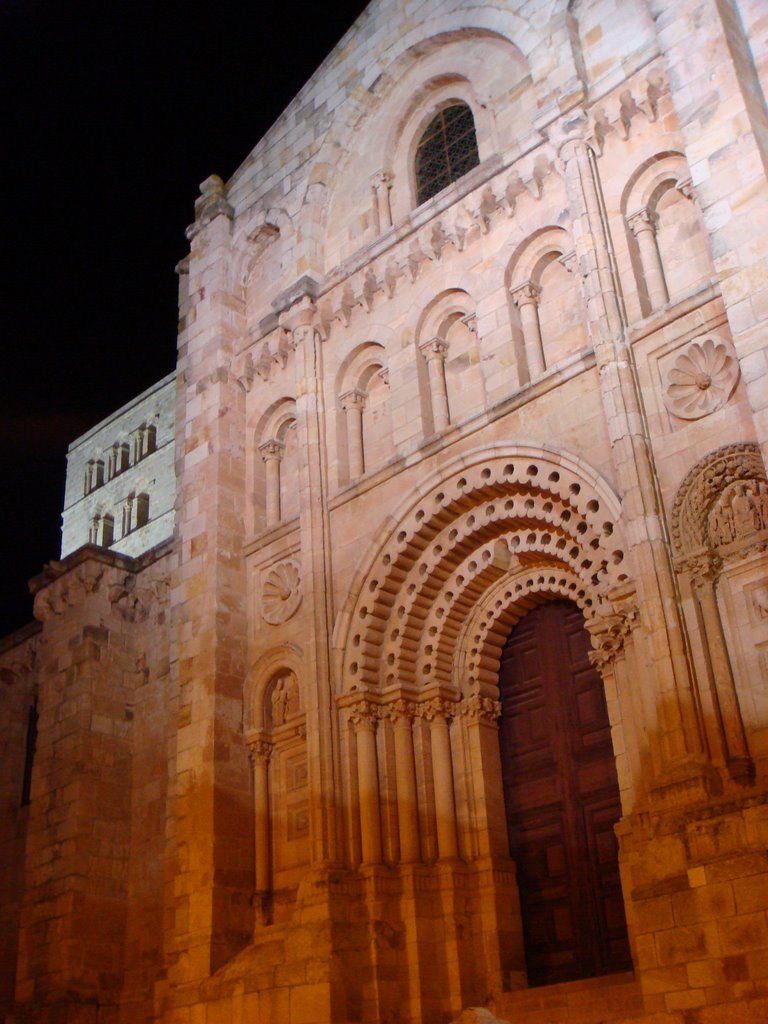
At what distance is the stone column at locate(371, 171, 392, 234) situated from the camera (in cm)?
1537

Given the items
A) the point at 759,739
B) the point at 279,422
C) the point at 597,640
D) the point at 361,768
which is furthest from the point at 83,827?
the point at 759,739

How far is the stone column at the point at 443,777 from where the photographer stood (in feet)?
40.4

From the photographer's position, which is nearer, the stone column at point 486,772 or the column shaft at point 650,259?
the column shaft at point 650,259

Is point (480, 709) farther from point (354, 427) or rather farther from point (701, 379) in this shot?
point (701, 379)

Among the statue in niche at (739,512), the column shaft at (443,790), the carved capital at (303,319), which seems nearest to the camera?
the statue in niche at (739,512)

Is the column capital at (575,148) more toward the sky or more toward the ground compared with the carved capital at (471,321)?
more toward the sky

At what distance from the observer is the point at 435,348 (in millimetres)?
13891

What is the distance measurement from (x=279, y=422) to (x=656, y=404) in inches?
248

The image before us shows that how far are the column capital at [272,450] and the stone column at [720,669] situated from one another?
6.99 meters

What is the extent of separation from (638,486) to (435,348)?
4.09 m

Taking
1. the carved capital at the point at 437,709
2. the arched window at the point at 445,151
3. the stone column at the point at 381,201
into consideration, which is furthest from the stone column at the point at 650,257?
the carved capital at the point at 437,709

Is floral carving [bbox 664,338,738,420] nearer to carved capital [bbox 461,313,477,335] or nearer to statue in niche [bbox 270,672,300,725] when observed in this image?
carved capital [bbox 461,313,477,335]

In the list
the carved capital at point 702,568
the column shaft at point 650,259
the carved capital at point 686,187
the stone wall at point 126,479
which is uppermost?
the stone wall at point 126,479

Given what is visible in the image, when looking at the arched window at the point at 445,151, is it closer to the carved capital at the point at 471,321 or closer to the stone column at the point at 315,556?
the stone column at the point at 315,556
